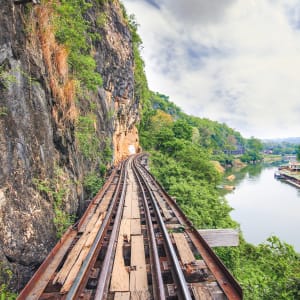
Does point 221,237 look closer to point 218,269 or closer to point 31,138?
point 218,269

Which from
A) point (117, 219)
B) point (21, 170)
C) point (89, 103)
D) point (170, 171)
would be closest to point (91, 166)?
point (89, 103)

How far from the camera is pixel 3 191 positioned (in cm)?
341

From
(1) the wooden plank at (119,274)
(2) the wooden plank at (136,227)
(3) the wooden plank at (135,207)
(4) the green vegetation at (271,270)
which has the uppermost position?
(3) the wooden plank at (135,207)

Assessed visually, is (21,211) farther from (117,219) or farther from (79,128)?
(79,128)

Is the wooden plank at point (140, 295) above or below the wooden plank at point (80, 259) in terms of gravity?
below

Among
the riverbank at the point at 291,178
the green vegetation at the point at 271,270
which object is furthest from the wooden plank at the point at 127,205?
the riverbank at the point at 291,178

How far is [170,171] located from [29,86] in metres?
12.2

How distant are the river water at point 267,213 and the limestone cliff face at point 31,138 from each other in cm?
1475

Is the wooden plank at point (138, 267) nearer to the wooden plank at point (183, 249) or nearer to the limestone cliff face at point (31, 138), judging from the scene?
the wooden plank at point (183, 249)

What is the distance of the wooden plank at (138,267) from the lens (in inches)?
112

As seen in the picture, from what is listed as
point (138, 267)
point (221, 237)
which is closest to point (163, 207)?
point (221, 237)

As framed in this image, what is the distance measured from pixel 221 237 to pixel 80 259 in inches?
108

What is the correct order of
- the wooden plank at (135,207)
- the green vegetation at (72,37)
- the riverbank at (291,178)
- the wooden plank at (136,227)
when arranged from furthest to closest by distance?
the riverbank at (291,178), the green vegetation at (72,37), the wooden plank at (135,207), the wooden plank at (136,227)

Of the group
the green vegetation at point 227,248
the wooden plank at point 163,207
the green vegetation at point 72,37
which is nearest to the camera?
the green vegetation at point 227,248
